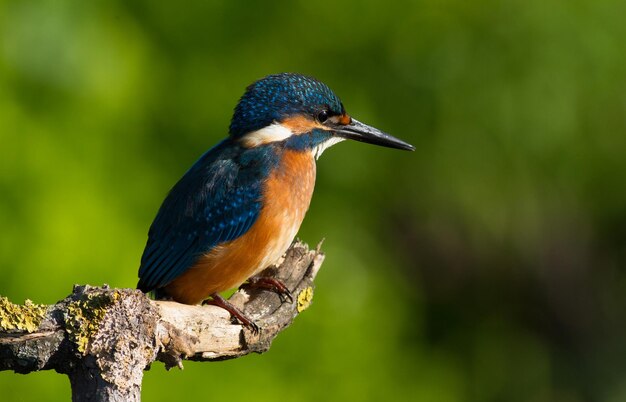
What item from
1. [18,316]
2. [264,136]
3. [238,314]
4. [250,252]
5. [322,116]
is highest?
[322,116]

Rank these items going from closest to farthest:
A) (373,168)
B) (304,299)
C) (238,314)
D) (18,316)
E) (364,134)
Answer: (18,316), (238,314), (304,299), (364,134), (373,168)

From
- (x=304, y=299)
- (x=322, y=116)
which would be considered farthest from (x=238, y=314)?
(x=322, y=116)

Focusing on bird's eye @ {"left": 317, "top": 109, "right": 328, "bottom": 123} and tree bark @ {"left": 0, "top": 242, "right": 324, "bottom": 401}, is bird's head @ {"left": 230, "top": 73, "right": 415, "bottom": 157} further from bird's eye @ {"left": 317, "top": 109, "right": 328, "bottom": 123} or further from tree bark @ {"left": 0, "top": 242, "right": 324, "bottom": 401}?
tree bark @ {"left": 0, "top": 242, "right": 324, "bottom": 401}

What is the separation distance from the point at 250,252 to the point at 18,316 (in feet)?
3.28

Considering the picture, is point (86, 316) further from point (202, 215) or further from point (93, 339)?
point (202, 215)

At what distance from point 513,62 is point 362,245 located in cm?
93

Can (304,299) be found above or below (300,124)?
below

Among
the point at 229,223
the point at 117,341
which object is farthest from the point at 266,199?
the point at 117,341

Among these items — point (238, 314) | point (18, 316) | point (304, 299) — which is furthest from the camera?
point (304, 299)

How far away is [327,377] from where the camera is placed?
160 inches

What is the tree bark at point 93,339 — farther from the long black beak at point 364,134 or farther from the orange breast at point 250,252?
the long black beak at point 364,134

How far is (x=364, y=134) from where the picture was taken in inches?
127

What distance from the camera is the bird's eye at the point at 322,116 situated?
10.3 feet

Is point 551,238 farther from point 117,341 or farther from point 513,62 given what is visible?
point 117,341
